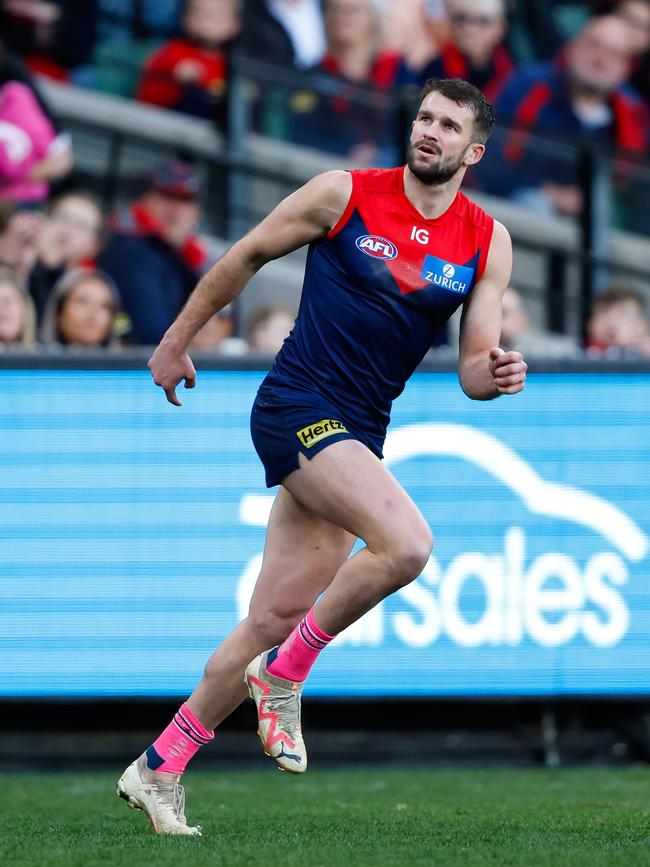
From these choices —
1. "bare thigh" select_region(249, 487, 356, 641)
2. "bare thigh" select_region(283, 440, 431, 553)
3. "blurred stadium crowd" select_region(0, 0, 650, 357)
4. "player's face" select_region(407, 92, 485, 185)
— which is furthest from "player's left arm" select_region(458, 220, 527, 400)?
"blurred stadium crowd" select_region(0, 0, 650, 357)

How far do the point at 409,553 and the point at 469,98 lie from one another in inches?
63.0

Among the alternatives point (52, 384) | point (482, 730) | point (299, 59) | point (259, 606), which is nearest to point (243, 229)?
point (299, 59)

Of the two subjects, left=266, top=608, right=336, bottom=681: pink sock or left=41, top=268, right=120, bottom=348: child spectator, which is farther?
left=41, top=268, right=120, bottom=348: child spectator

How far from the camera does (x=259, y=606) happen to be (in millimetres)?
5445

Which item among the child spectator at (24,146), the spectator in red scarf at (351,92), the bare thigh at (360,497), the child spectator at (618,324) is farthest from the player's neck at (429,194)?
the spectator in red scarf at (351,92)

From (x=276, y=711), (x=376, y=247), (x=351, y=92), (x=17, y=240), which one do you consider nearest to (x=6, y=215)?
(x=17, y=240)

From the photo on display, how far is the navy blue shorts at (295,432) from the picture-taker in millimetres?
5217

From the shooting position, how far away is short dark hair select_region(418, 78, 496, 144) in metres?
5.39

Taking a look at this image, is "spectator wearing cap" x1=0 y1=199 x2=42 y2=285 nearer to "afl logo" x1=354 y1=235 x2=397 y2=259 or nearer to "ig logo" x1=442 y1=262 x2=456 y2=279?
"afl logo" x1=354 y1=235 x2=397 y2=259

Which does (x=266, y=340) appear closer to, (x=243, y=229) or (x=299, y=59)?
(x=243, y=229)

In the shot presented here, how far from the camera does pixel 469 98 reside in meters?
5.41

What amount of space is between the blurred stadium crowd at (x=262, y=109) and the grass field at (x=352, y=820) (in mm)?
2405

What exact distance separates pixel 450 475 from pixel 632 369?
1.09 metres

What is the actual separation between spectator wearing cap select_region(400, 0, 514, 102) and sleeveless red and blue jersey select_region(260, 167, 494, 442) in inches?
272
